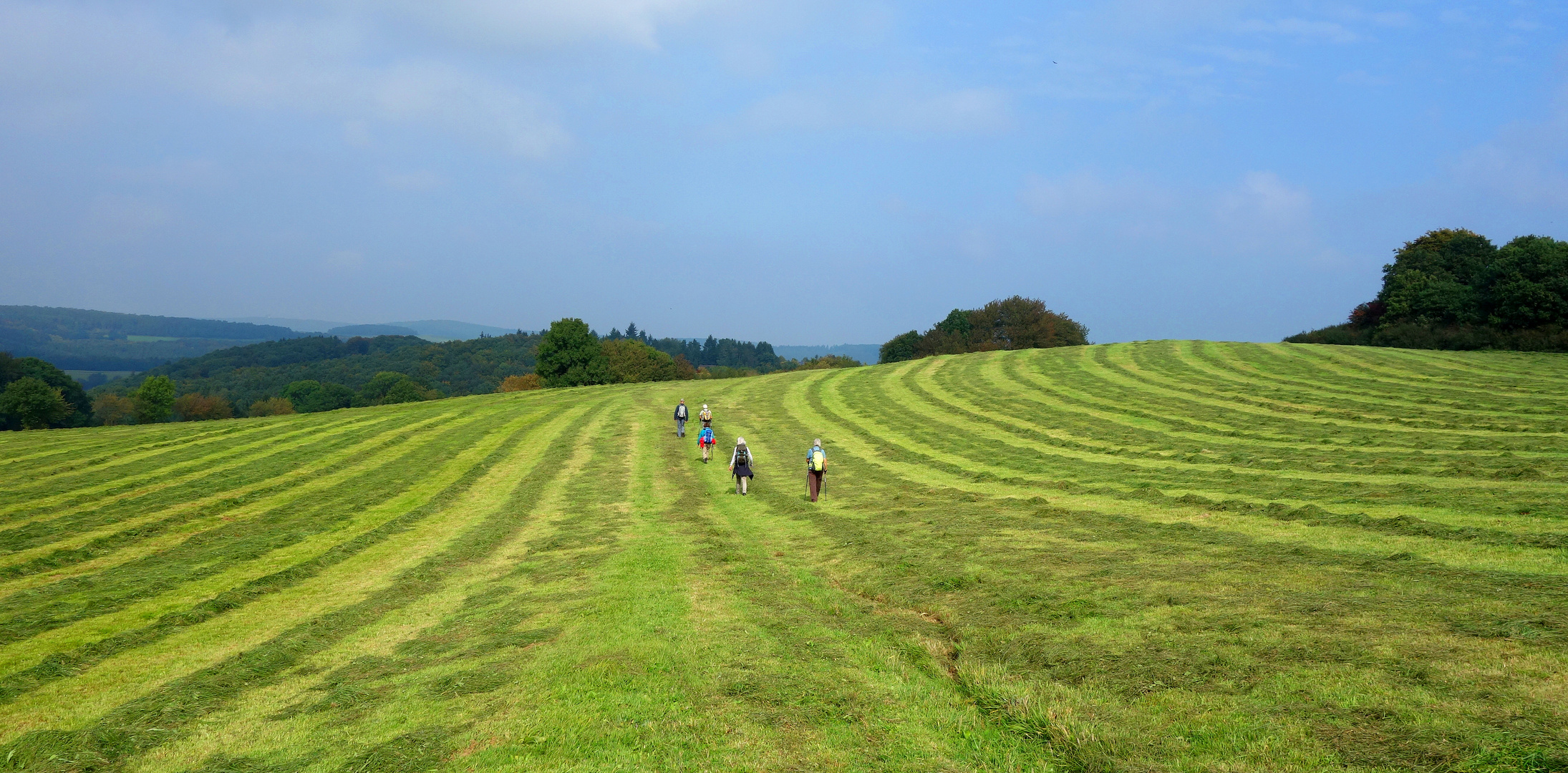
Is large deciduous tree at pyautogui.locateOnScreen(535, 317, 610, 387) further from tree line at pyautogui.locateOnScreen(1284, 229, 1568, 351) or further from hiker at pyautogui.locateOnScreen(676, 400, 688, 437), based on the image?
tree line at pyautogui.locateOnScreen(1284, 229, 1568, 351)

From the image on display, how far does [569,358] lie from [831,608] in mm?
79712

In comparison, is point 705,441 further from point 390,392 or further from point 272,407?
point 390,392

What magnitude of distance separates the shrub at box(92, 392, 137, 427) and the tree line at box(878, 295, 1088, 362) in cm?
12250

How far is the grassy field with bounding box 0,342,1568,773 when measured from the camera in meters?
8.21

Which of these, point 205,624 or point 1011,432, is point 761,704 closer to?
point 205,624

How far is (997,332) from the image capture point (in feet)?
421

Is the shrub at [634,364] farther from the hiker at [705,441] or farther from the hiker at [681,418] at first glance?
the hiker at [705,441]

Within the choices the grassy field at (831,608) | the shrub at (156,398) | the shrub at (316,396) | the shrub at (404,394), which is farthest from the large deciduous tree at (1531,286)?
the shrub at (316,396)

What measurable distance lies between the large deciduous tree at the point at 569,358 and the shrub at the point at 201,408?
8473 centimetres

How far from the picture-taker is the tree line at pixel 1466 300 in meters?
55.7

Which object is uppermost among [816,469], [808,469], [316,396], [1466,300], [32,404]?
[1466,300]

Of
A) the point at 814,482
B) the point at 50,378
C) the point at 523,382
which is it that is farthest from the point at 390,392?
the point at 814,482

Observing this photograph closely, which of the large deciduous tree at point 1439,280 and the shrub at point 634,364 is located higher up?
the large deciduous tree at point 1439,280

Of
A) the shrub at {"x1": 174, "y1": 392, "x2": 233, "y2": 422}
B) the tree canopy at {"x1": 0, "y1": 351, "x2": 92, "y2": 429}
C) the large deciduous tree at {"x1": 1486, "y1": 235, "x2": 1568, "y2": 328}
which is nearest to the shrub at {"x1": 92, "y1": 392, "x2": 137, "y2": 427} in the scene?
the shrub at {"x1": 174, "y1": 392, "x2": 233, "y2": 422}
